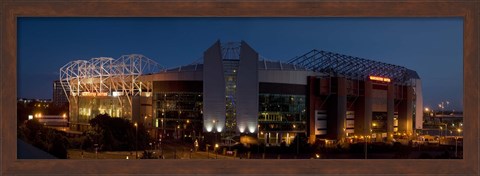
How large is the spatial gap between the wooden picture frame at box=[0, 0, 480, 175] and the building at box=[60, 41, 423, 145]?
13676 mm

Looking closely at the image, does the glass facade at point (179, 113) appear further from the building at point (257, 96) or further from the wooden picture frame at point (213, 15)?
the wooden picture frame at point (213, 15)

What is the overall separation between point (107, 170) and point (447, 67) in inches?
250

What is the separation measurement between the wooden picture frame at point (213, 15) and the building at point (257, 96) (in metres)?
13.7

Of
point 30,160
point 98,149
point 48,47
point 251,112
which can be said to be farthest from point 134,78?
point 30,160

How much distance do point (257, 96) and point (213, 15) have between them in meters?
14.5

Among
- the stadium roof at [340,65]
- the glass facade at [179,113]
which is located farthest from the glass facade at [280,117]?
the glass facade at [179,113]

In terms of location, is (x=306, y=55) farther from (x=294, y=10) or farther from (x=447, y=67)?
(x=294, y=10)

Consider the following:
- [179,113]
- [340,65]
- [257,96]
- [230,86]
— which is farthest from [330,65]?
[179,113]

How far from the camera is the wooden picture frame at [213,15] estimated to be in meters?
3.39

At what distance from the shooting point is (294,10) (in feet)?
11.2

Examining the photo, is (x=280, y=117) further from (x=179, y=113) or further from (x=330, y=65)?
(x=179, y=113)

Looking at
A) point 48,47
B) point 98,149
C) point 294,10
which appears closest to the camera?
point 294,10

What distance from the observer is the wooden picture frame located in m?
3.39

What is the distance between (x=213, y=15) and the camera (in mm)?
3398
